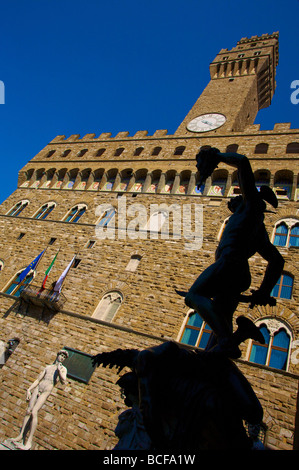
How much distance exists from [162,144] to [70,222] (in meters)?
6.61

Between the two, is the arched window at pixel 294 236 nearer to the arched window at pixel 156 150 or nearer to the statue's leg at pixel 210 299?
the arched window at pixel 156 150

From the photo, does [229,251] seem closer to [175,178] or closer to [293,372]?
[293,372]

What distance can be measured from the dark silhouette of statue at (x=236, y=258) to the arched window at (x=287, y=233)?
8503mm

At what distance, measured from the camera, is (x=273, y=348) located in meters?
7.98

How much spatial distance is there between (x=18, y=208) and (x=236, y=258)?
1639cm

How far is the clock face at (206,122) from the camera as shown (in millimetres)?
17125

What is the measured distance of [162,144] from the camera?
16734mm

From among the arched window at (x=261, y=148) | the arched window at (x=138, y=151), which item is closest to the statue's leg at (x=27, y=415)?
the arched window at (x=138, y=151)

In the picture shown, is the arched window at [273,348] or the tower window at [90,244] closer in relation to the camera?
the arched window at [273,348]

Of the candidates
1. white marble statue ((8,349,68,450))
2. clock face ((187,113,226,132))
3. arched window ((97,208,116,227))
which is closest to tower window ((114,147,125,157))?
clock face ((187,113,226,132))

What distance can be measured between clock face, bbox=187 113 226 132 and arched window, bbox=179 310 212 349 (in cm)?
1154

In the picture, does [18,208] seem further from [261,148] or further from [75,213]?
[261,148]

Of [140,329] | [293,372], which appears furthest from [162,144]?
[293,372]

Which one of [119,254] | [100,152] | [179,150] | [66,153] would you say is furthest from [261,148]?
[66,153]
